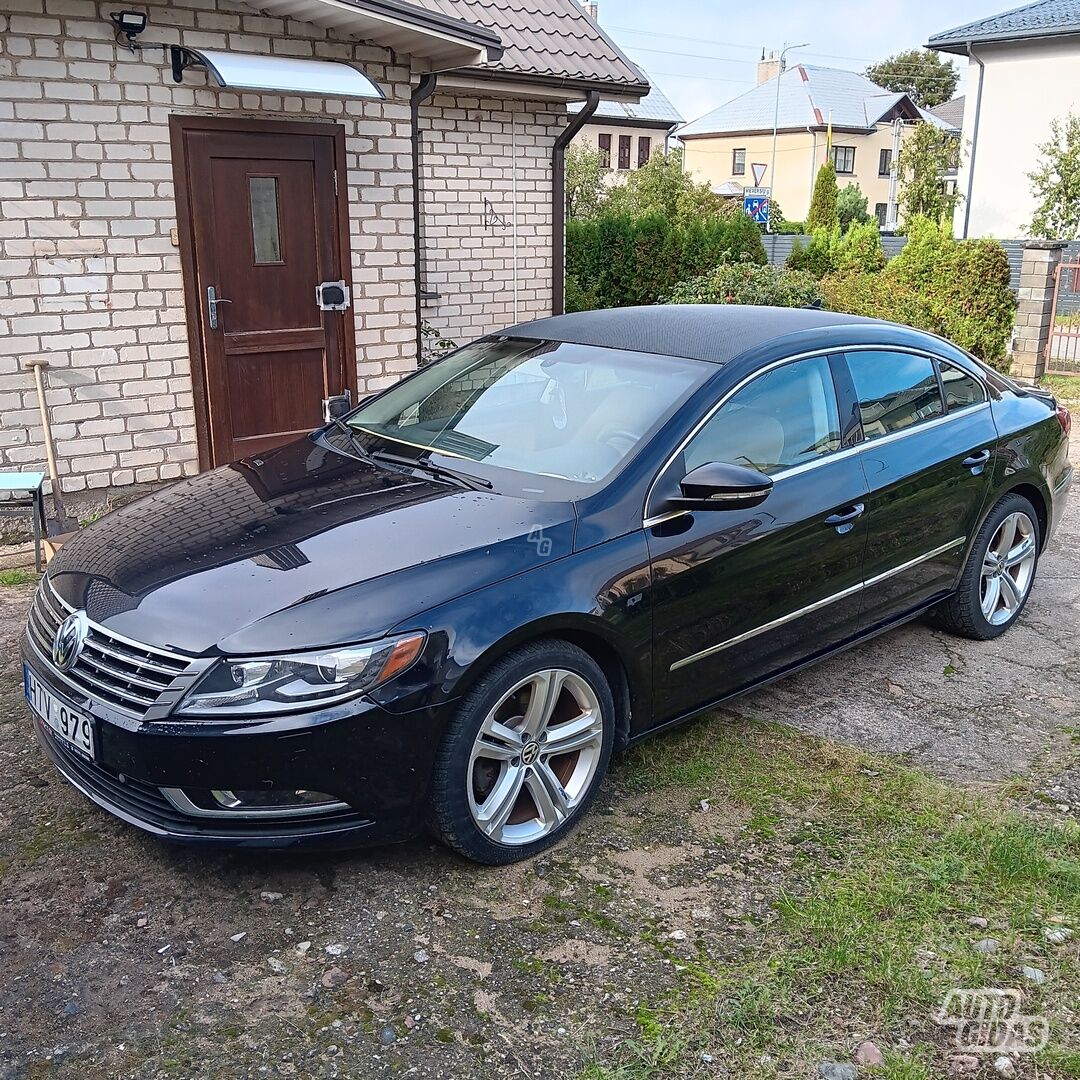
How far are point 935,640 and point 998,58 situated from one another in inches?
1119

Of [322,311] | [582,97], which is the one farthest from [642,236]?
[322,311]

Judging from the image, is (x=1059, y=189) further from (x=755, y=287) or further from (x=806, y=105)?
(x=806, y=105)

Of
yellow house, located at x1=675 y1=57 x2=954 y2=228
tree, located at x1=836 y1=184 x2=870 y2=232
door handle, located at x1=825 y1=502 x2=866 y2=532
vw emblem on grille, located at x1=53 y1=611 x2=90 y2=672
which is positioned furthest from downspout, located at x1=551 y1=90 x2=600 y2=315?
yellow house, located at x1=675 y1=57 x2=954 y2=228

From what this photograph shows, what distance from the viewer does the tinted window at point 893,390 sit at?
4398mm

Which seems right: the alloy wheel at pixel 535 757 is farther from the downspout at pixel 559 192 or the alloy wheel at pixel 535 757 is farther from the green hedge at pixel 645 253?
the green hedge at pixel 645 253

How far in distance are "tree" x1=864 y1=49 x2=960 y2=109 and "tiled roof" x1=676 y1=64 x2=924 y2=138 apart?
21.4m

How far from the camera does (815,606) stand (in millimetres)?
4117

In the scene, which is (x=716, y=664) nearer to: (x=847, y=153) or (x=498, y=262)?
(x=498, y=262)

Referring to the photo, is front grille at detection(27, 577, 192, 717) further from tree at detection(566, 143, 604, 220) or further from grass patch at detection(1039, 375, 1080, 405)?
tree at detection(566, 143, 604, 220)

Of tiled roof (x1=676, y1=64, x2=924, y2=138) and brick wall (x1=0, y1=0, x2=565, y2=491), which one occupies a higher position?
tiled roof (x1=676, y1=64, x2=924, y2=138)

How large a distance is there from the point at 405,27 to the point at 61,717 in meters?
5.28

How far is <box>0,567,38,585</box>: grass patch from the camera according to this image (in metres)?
5.79

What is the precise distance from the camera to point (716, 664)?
12.5 ft

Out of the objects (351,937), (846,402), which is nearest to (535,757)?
(351,937)
